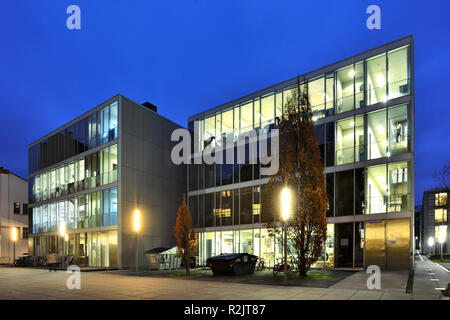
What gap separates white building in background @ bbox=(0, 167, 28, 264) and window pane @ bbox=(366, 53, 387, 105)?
152 feet

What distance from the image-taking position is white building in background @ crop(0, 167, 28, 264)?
4778 cm

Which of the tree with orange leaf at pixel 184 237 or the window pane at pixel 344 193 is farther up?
the window pane at pixel 344 193

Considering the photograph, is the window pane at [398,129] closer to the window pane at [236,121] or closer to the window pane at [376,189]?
the window pane at [376,189]

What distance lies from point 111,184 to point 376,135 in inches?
817

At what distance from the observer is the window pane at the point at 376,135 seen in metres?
23.3

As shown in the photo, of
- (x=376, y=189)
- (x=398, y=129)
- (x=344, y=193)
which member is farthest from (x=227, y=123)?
(x=398, y=129)

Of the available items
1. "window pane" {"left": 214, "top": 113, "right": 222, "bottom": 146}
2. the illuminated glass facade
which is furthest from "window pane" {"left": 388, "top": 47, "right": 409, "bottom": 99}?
the illuminated glass facade

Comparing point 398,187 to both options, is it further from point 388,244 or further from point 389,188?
point 388,244

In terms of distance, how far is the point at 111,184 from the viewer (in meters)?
30.7

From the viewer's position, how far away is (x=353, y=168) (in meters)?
24.1

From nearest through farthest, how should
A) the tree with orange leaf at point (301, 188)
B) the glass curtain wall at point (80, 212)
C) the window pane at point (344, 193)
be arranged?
the tree with orange leaf at point (301, 188) < the window pane at point (344, 193) < the glass curtain wall at point (80, 212)

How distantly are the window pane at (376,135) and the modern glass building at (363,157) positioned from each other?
0.06m

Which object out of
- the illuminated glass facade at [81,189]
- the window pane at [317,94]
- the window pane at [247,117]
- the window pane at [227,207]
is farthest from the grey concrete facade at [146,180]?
the window pane at [317,94]

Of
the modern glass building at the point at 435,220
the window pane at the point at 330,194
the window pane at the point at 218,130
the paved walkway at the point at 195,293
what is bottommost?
the modern glass building at the point at 435,220
